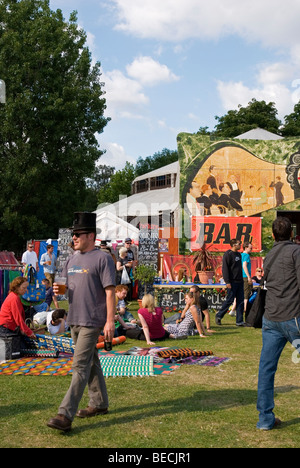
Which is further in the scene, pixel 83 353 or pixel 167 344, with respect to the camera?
pixel 167 344

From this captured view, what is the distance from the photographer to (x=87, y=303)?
5.05m

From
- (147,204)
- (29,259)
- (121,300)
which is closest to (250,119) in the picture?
(147,204)

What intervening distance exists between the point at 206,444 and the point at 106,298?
1.55 metres

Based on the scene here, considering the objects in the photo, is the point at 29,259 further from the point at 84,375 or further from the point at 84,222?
the point at 84,375

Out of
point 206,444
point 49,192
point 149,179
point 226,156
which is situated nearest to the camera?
point 206,444

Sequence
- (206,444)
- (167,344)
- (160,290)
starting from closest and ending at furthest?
(206,444) → (167,344) → (160,290)

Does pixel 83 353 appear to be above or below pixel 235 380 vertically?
above

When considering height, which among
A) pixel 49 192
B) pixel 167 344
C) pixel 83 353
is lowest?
pixel 167 344

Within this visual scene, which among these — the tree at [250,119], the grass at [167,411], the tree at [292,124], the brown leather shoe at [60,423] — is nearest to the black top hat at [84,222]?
the brown leather shoe at [60,423]

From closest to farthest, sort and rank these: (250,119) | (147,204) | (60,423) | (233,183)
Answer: (60,423), (233,183), (147,204), (250,119)

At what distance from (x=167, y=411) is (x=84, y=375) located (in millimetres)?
1079

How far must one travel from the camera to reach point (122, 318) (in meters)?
11.2
